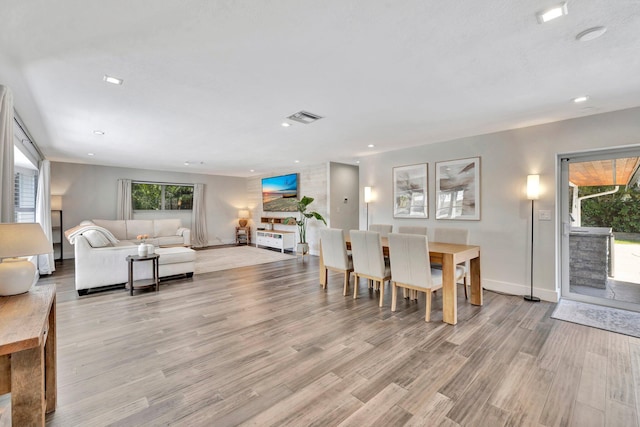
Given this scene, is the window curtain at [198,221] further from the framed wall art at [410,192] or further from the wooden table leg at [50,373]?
the wooden table leg at [50,373]

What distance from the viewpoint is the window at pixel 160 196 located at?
804cm

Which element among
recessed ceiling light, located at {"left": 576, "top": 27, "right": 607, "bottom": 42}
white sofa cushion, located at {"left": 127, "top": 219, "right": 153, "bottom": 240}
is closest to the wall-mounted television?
white sofa cushion, located at {"left": 127, "top": 219, "right": 153, "bottom": 240}

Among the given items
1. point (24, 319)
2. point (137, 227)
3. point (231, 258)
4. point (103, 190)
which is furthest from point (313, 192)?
point (24, 319)

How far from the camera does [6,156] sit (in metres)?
2.26

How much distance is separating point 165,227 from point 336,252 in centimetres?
597

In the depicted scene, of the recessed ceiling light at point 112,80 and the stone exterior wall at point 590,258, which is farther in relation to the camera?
the stone exterior wall at point 590,258

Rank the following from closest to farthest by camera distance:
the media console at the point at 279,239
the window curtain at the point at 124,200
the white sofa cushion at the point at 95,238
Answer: the white sofa cushion at the point at 95,238, the window curtain at the point at 124,200, the media console at the point at 279,239

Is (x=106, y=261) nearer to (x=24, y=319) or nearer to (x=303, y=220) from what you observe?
(x=24, y=319)

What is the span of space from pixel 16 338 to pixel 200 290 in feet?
10.5

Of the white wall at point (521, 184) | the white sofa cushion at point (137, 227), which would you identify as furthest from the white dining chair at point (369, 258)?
the white sofa cushion at point (137, 227)

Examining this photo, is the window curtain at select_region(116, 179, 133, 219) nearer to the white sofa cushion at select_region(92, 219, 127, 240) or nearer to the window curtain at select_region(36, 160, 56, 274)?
the white sofa cushion at select_region(92, 219, 127, 240)

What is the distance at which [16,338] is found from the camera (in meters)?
1.12

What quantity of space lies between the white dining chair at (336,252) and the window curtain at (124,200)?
21.2 feet

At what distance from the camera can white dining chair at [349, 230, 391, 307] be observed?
349 centimetres
